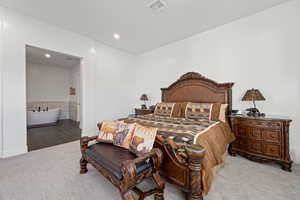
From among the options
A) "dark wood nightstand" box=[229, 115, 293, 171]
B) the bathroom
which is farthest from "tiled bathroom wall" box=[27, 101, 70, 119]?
"dark wood nightstand" box=[229, 115, 293, 171]

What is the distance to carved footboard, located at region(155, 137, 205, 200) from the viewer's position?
1.19m

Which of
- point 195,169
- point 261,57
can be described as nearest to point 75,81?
point 195,169

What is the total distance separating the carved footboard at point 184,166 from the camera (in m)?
1.19

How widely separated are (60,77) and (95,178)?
21.3ft

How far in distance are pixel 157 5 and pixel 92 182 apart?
3098 mm

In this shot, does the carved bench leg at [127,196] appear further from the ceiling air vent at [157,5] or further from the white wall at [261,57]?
the ceiling air vent at [157,5]

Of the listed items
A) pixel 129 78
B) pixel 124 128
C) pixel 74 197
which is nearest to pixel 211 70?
pixel 124 128

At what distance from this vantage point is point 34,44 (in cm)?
279

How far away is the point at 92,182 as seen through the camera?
173 centimetres

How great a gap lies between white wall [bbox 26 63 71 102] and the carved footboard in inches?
273

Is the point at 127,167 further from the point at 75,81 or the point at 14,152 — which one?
the point at 75,81

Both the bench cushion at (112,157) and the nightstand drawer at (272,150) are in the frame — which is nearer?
the bench cushion at (112,157)

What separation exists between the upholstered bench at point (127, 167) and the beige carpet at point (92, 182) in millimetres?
315

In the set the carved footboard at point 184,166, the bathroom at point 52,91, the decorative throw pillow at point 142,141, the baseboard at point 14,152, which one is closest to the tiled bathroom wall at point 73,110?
the bathroom at point 52,91
